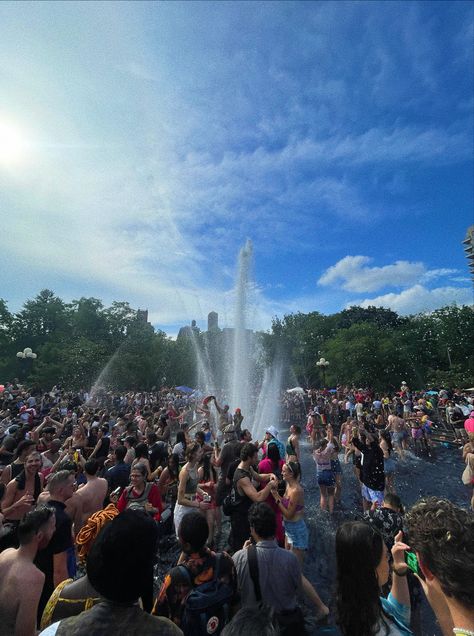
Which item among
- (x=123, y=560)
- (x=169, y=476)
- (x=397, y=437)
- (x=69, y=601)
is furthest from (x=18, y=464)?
(x=397, y=437)

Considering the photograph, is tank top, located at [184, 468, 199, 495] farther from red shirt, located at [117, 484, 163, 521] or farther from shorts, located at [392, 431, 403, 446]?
shorts, located at [392, 431, 403, 446]

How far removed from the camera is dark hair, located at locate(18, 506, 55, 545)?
2.78 meters

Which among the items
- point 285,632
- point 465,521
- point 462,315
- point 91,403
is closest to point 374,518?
point 285,632

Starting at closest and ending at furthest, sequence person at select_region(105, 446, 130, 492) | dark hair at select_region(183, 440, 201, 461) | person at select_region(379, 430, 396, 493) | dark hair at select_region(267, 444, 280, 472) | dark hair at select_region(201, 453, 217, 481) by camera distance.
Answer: dark hair at select_region(183, 440, 201, 461)
dark hair at select_region(201, 453, 217, 481)
dark hair at select_region(267, 444, 280, 472)
person at select_region(105, 446, 130, 492)
person at select_region(379, 430, 396, 493)

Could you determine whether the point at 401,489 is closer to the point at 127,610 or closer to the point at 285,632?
the point at 285,632

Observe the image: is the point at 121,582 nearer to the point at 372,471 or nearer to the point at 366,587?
the point at 366,587

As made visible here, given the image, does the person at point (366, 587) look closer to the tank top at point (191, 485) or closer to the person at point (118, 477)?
the tank top at point (191, 485)

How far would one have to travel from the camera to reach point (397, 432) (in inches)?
508

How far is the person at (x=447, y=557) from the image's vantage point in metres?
1.59

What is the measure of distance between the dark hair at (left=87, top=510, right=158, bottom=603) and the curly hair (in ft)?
5.24

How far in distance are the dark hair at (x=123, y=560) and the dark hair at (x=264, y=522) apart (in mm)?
1520

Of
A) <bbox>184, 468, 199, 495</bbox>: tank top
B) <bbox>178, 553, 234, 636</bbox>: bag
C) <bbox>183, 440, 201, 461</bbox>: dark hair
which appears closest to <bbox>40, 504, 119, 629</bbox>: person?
<bbox>178, 553, 234, 636</bbox>: bag

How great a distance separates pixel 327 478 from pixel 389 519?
14.0 ft

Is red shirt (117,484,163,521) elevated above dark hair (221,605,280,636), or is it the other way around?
dark hair (221,605,280,636)
